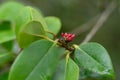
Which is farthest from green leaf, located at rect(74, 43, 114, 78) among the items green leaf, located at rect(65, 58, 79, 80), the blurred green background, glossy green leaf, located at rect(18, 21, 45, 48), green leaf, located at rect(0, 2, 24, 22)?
the blurred green background

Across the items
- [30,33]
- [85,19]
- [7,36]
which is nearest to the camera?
[30,33]

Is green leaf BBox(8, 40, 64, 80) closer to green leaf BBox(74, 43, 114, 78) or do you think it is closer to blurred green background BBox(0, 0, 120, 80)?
green leaf BBox(74, 43, 114, 78)

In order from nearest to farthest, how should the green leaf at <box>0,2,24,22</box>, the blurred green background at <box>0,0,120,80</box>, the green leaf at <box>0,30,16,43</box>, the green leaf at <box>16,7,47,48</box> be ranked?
the green leaf at <box>16,7,47,48</box>, the green leaf at <box>0,30,16,43</box>, the green leaf at <box>0,2,24,22</box>, the blurred green background at <box>0,0,120,80</box>

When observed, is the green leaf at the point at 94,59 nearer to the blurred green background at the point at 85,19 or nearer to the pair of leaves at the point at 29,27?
the pair of leaves at the point at 29,27

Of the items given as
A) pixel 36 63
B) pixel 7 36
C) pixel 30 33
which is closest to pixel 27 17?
pixel 30 33

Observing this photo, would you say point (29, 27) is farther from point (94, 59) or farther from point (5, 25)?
point (5, 25)

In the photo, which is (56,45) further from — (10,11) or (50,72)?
(10,11)
